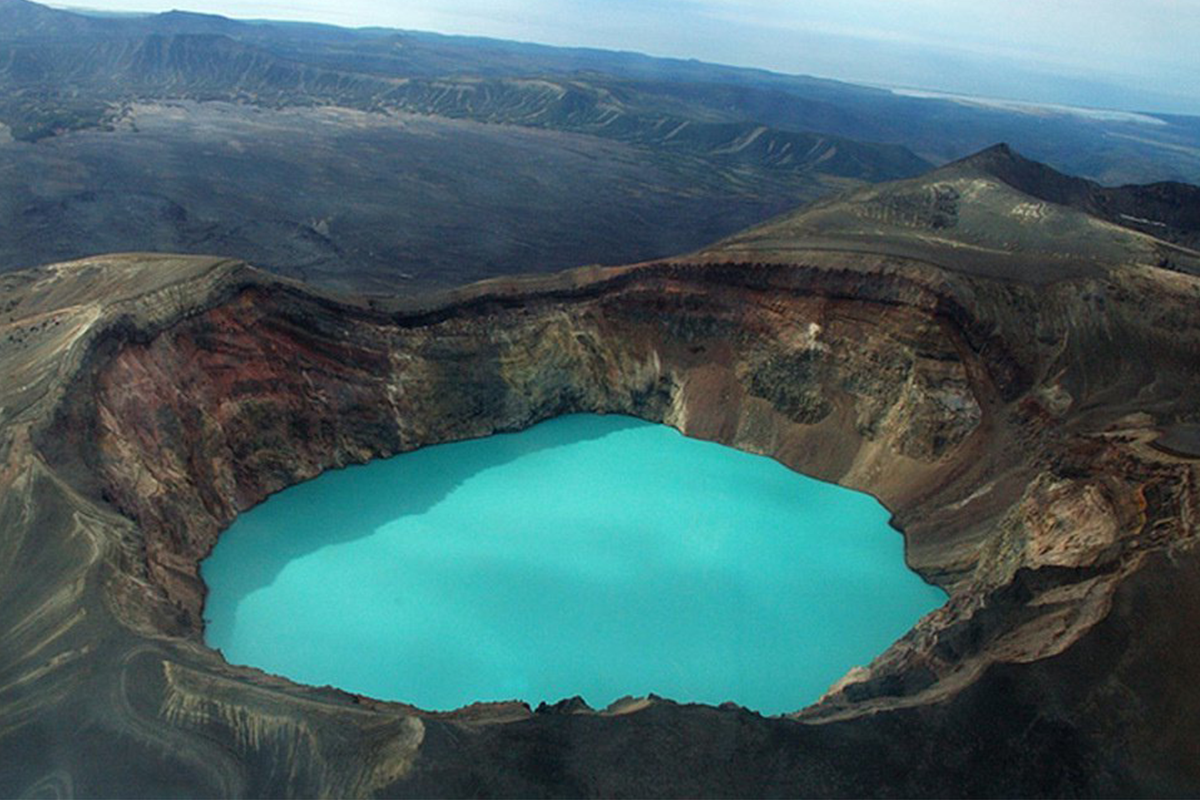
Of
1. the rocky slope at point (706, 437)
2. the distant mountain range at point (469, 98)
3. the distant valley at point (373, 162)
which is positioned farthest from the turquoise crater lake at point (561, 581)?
the distant mountain range at point (469, 98)

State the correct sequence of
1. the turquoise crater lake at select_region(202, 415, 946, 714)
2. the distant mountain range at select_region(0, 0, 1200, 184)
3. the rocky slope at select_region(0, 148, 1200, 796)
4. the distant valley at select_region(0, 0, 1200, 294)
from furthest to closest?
the distant mountain range at select_region(0, 0, 1200, 184) < the distant valley at select_region(0, 0, 1200, 294) < the turquoise crater lake at select_region(202, 415, 946, 714) < the rocky slope at select_region(0, 148, 1200, 796)

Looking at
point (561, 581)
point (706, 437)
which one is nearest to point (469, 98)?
point (706, 437)

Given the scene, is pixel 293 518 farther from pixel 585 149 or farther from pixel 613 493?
pixel 585 149

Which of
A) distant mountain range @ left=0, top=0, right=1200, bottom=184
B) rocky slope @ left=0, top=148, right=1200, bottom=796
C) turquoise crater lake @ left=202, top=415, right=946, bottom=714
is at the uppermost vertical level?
distant mountain range @ left=0, top=0, right=1200, bottom=184

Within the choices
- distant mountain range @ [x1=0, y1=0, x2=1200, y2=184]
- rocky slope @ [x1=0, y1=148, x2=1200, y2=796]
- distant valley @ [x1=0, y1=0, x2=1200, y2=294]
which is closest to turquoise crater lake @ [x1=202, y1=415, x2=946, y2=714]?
rocky slope @ [x1=0, y1=148, x2=1200, y2=796]

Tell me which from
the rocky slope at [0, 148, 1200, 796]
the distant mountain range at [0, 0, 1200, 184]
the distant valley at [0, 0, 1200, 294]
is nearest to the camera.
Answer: the rocky slope at [0, 148, 1200, 796]

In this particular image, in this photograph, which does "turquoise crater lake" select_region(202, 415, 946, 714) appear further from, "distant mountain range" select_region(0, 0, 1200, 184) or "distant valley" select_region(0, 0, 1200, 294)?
"distant mountain range" select_region(0, 0, 1200, 184)

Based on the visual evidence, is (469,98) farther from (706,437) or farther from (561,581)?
(561,581)

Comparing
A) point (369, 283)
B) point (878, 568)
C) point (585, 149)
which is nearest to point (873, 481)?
point (878, 568)
